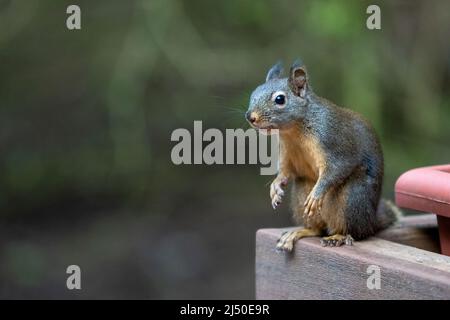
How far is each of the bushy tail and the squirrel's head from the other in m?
0.46

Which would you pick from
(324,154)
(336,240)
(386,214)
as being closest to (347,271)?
(336,240)

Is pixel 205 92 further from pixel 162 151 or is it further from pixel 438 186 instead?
pixel 438 186

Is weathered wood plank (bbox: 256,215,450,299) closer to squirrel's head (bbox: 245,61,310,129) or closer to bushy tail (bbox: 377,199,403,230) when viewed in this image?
bushy tail (bbox: 377,199,403,230)

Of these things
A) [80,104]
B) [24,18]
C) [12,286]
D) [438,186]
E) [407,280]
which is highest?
[24,18]

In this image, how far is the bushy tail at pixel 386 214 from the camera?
2.79 meters

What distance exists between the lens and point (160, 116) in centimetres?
623

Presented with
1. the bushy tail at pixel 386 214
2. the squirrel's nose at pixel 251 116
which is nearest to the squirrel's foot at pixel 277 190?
the squirrel's nose at pixel 251 116

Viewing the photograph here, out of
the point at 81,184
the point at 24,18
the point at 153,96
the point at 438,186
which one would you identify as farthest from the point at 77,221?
the point at 438,186

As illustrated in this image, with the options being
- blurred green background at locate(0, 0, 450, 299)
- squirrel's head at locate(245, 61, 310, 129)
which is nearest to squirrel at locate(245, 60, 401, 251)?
squirrel's head at locate(245, 61, 310, 129)

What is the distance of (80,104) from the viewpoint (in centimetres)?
602

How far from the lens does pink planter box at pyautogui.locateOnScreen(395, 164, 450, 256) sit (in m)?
2.40

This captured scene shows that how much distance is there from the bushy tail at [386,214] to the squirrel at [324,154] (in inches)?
2.9

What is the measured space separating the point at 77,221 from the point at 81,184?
291 mm

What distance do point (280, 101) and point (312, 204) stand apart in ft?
1.11
